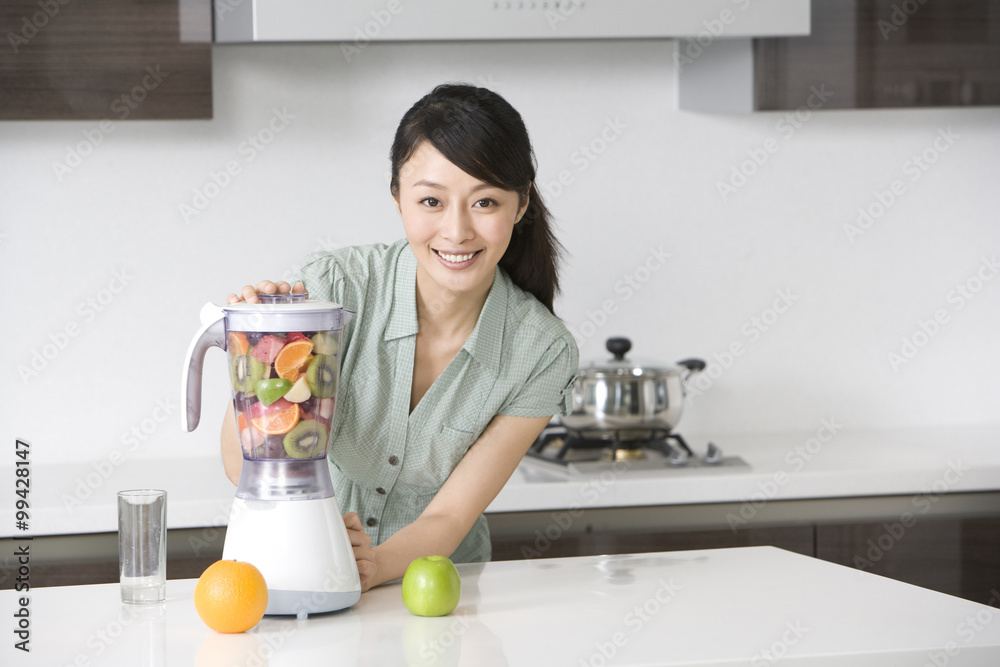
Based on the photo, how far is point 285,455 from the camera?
3.56 ft

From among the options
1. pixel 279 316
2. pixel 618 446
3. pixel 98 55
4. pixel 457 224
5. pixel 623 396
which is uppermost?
pixel 98 55

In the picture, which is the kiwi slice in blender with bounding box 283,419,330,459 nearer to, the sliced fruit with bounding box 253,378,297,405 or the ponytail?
the sliced fruit with bounding box 253,378,297,405

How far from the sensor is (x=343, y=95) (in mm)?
2320

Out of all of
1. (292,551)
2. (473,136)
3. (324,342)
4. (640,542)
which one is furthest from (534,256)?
(640,542)

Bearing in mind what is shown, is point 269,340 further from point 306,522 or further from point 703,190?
point 703,190

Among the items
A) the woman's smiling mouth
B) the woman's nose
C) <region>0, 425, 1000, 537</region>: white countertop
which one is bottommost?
<region>0, 425, 1000, 537</region>: white countertop

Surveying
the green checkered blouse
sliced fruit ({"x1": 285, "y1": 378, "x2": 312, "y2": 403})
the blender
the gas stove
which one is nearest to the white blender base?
the blender

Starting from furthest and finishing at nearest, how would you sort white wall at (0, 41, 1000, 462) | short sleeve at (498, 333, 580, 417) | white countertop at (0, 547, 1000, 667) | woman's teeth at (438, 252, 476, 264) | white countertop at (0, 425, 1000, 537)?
white wall at (0, 41, 1000, 462) → white countertop at (0, 425, 1000, 537) → short sleeve at (498, 333, 580, 417) → woman's teeth at (438, 252, 476, 264) → white countertop at (0, 547, 1000, 667)

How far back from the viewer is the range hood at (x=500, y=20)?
6.18 feet

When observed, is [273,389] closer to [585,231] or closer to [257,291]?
[257,291]

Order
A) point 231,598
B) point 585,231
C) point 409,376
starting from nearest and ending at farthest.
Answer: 1. point 231,598
2. point 409,376
3. point 585,231

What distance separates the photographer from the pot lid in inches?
84.8

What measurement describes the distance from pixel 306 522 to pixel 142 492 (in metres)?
0.18

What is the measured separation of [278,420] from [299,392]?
4 cm
